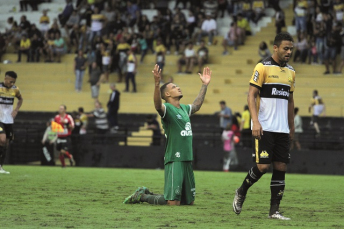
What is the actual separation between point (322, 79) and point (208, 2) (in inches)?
299

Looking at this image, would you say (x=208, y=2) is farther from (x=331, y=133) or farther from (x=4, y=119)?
(x=4, y=119)

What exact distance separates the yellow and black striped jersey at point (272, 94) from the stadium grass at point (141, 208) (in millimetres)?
1227

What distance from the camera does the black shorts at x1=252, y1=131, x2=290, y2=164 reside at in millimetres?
9562

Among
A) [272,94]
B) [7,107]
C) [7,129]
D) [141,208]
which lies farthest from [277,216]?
[7,129]

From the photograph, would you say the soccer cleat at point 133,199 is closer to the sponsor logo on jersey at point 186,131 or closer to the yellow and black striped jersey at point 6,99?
the sponsor logo on jersey at point 186,131

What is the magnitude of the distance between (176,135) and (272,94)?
2167mm

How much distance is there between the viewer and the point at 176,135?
11.4m

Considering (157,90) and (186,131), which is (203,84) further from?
(157,90)

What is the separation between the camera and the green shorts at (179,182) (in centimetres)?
1116

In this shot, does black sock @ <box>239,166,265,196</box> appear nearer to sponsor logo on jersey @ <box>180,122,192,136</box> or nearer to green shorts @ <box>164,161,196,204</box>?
green shorts @ <box>164,161,196,204</box>

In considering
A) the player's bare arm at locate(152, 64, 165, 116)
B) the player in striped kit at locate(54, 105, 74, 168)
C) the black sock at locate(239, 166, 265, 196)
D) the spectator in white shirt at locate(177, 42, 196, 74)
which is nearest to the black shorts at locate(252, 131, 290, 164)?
the black sock at locate(239, 166, 265, 196)

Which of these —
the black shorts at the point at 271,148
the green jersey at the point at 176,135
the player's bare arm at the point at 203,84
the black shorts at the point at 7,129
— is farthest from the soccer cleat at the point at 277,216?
the black shorts at the point at 7,129

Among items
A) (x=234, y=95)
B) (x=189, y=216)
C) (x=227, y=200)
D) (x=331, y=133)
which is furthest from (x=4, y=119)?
(x=234, y=95)

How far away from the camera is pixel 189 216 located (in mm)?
9688
